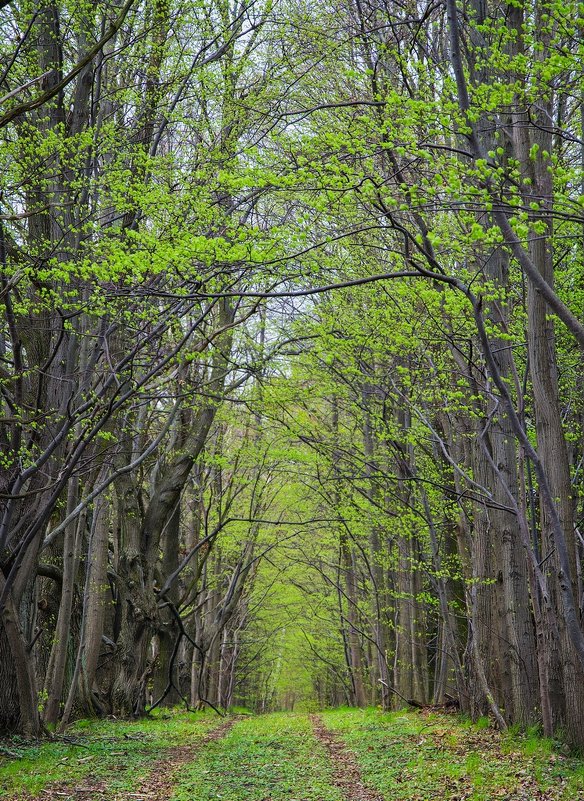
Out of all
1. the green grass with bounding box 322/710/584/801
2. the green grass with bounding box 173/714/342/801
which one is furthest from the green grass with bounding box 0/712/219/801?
the green grass with bounding box 322/710/584/801

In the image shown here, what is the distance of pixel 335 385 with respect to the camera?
14.4 meters

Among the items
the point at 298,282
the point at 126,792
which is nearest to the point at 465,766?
the point at 126,792

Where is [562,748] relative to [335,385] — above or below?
below

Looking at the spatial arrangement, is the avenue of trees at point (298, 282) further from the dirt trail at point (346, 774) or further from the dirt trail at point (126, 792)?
the dirt trail at point (346, 774)

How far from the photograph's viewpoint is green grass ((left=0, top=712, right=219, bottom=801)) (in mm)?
6734

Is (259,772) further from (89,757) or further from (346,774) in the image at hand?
(89,757)

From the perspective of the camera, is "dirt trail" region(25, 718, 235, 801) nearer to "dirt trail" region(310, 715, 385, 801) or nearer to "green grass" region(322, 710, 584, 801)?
"dirt trail" region(310, 715, 385, 801)

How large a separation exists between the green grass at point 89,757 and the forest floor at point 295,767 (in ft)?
0.05

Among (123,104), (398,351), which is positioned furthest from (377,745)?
(123,104)

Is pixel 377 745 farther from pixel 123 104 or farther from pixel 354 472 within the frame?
pixel 123 104

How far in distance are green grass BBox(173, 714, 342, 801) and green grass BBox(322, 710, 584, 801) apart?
0.56 meters

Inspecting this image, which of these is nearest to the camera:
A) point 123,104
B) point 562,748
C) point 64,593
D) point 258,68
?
point 562,748

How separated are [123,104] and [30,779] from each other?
8617 millimetres

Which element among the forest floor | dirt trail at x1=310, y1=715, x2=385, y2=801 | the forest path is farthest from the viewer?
dirt trail at x1=310, y1=715, x2=385, y2=801
